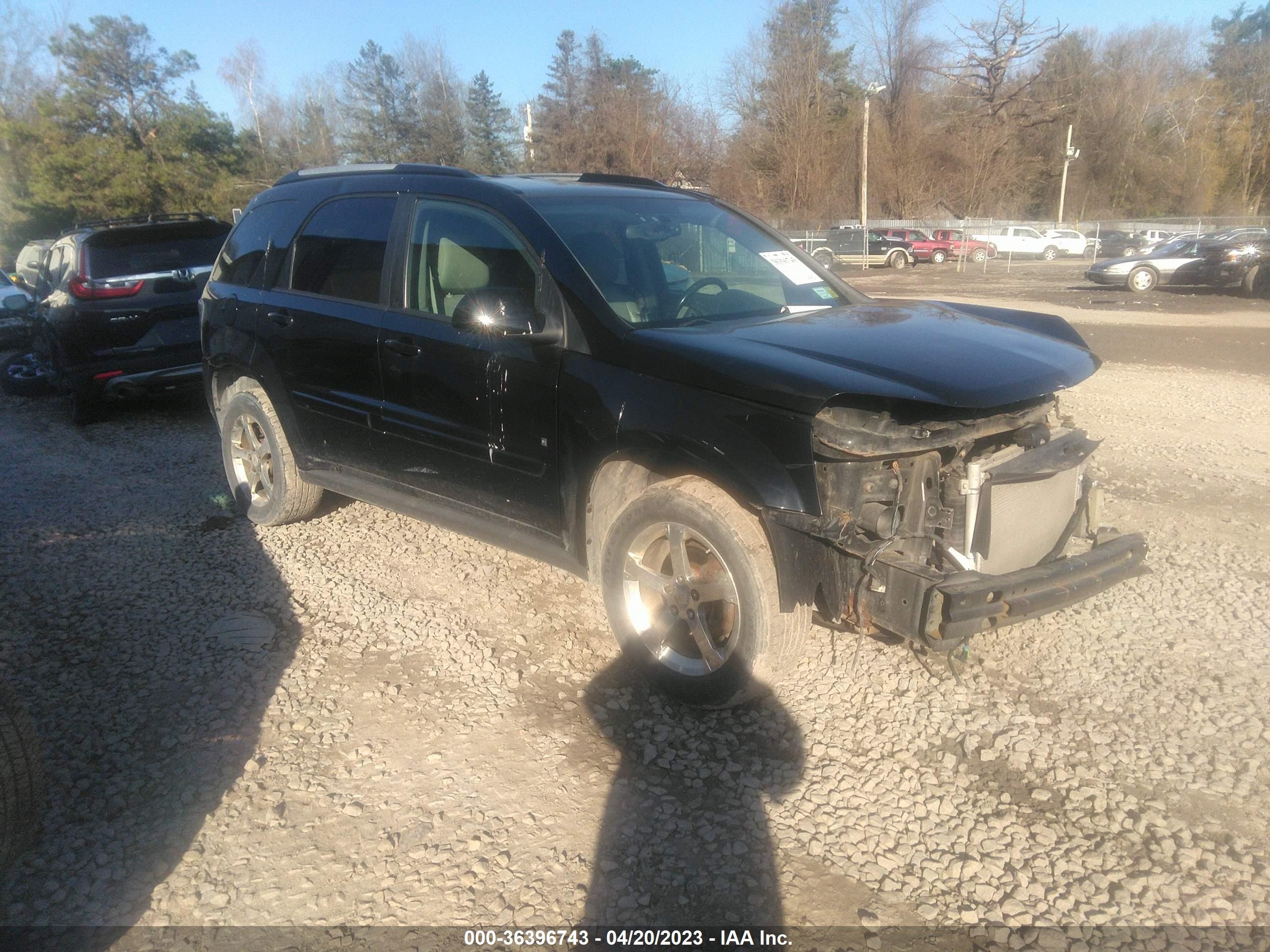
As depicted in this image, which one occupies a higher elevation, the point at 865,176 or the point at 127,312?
the point at 865,176

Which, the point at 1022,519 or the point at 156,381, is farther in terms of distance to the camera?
the point at 156,381

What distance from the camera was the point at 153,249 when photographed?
8.83m

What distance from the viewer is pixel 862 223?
49.7 m

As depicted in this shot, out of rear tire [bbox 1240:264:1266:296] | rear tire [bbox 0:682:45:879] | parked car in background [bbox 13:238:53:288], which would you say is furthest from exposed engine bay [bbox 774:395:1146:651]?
rear tire [bbox 1240:264:1266:296]

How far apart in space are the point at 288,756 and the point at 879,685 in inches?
89.6

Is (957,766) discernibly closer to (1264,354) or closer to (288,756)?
(288,756)

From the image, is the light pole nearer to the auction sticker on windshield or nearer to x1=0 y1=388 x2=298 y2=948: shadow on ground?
the auction sticker on windshield

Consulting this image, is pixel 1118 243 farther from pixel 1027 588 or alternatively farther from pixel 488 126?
pixel 1027 588

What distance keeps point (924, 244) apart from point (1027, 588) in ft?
132

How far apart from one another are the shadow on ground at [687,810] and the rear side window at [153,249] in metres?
7.06

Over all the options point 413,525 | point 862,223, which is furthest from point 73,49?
point 413,525

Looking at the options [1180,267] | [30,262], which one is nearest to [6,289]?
[30,262]

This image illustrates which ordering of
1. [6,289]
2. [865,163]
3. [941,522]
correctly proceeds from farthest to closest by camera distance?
[865,163] → [6,289] → [941,522]

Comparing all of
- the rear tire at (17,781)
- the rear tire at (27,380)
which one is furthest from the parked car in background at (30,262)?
the rear tire at (17,781)
